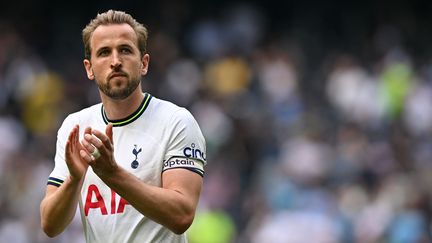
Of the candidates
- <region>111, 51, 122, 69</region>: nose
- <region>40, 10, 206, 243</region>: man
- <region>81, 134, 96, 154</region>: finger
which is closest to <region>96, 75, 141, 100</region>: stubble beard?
<region>40, 10, 206, 243</region>: man

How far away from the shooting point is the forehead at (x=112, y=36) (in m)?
5.66

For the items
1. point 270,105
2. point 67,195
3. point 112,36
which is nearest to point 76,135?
point 67,195

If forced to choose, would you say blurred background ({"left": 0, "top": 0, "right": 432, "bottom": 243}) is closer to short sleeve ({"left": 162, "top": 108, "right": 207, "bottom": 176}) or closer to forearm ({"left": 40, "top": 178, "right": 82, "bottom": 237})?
short sleeve ({"left": 162, "top": 108, "right": 207, "bottom": 176})

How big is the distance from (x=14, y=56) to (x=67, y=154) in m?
12.8

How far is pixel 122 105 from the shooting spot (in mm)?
5852

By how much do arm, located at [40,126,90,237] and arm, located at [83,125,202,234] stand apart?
0.20 m

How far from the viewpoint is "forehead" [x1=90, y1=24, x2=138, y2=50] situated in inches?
223

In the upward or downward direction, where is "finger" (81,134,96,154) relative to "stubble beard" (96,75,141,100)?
downward

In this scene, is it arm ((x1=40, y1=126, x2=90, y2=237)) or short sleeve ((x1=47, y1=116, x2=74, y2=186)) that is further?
short sleeve ((x1=47, y1=116, x2=74, y2=186))

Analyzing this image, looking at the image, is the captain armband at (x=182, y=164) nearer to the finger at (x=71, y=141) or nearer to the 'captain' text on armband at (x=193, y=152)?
the 'captain' text on armband at (x=193, y=152)

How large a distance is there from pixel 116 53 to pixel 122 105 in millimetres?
355

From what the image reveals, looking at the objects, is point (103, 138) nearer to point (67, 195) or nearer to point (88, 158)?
point (88, 158)

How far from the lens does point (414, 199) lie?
1312 cm

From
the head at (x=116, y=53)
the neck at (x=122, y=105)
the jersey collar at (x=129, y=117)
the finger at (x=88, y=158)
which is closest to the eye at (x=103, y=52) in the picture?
the head at (x=116, y=53)
